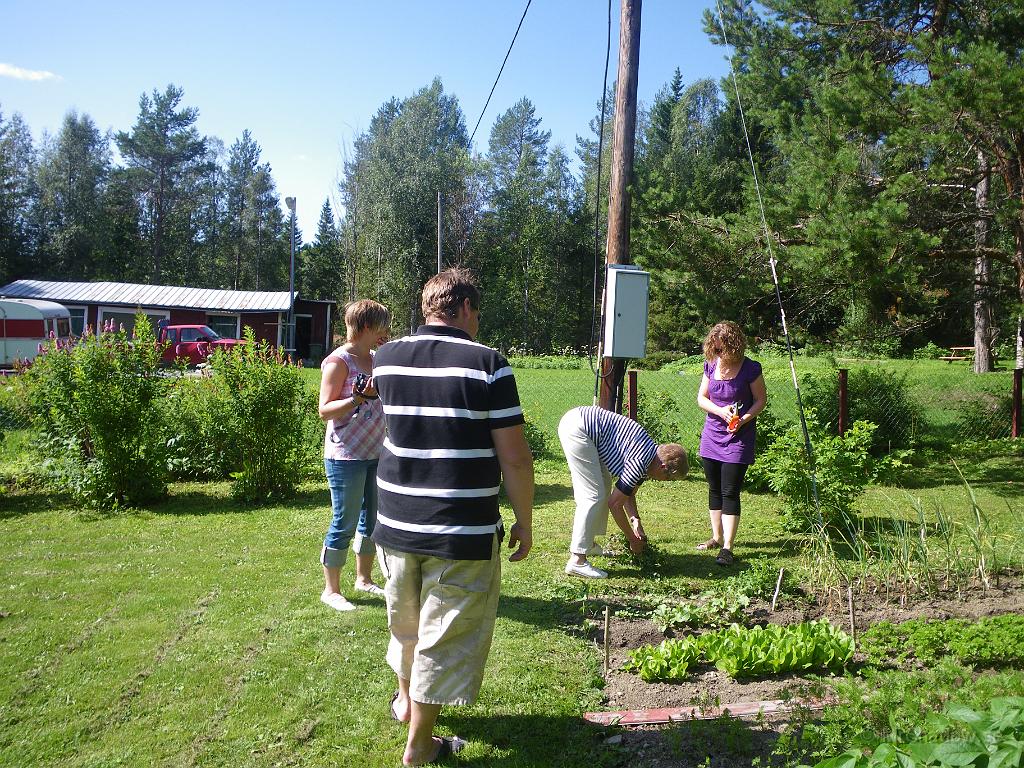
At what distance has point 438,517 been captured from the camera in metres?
2.60

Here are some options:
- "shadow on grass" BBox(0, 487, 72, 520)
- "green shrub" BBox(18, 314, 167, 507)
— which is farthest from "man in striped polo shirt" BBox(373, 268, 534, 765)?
"shadow on grass" BBox(0, 487, 72, 520)

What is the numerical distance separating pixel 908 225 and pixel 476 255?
35056 millimetres

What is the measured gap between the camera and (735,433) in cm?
550

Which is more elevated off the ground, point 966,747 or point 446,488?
point 446,488

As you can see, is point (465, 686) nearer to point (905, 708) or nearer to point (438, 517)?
point (438, 517)

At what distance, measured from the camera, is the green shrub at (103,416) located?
710 cm

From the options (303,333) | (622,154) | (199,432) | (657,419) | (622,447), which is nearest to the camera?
(622,447)

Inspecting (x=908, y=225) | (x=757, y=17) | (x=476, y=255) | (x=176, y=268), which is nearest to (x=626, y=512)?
(x=908, y=225)

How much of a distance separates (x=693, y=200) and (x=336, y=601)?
7595mm

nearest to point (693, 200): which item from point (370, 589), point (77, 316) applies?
point (370, 589)

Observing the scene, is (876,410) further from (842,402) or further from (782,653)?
(782,653)

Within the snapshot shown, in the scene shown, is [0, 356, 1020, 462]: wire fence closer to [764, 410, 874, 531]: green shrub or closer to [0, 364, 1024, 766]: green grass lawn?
[764, 410, 874, 531]: green shrub

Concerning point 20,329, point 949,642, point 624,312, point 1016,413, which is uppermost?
point 624,312

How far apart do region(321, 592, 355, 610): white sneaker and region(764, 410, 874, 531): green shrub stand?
12.0 ft
